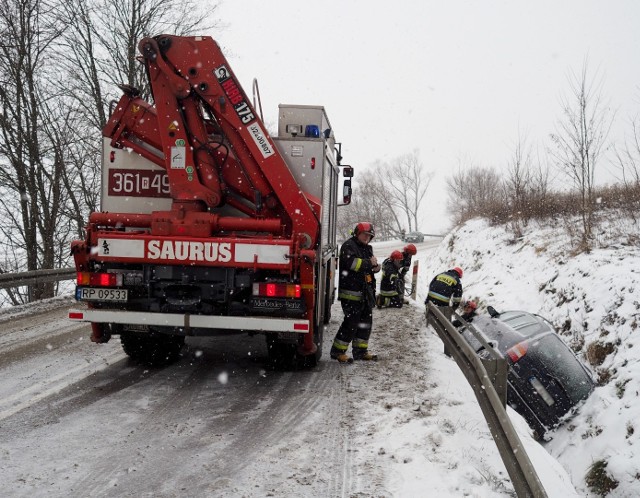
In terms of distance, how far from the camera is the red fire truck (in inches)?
211

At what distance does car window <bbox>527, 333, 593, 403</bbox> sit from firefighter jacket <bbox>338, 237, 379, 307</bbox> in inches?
81.0

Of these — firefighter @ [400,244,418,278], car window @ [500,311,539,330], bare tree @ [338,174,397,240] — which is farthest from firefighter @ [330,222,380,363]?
bare tree @ [338,174,397,240]

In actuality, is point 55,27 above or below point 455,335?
above

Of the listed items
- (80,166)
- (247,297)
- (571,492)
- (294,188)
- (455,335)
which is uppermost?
(80,166)

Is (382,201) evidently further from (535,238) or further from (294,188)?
(294,188)

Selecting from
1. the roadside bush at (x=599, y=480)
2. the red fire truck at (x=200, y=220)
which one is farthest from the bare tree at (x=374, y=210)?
the roadside bush at (x=599, y=480)

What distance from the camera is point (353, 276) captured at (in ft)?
22.4

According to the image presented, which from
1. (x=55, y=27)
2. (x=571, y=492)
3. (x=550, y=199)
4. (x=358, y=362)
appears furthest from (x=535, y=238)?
(x=55, y=27)

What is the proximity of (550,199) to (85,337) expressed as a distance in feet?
43.6

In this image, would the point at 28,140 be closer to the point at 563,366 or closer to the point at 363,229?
the point at 363,229

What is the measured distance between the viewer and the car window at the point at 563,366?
609 centimetres

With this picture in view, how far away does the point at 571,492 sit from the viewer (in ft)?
11.8

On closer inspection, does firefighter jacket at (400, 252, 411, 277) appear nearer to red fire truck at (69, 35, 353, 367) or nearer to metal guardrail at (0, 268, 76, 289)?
red fire truck at (69, 35, 353, 367)

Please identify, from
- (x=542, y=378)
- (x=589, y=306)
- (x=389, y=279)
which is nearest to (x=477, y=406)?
(x=542, y=378)
